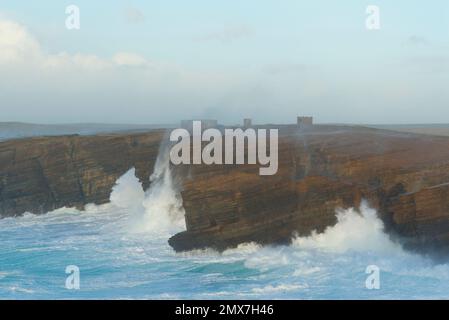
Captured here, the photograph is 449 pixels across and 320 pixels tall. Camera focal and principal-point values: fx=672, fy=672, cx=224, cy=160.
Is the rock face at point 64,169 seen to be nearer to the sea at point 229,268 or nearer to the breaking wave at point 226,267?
the breaking wave at point 226,267

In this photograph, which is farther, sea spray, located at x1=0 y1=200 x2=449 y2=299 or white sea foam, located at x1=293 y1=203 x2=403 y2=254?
white sea foam, located at x1=293 y1=203 x2=403 y2=254

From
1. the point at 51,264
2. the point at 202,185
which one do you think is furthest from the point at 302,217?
the point at 51,264

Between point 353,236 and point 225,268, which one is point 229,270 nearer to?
point 225,268

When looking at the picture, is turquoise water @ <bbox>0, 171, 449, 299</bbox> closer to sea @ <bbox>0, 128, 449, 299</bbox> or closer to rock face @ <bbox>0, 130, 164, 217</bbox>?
sea @ <bbox>0, 128, 449, 299</bbox>

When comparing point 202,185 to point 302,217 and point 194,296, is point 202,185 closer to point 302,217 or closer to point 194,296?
point 302,217

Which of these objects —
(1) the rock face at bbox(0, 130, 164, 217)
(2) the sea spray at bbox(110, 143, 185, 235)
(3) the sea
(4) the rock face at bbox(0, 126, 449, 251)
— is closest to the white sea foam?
(3) the sea

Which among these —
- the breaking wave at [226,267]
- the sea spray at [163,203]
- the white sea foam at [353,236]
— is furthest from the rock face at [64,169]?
the white sea foam at [353,236]
